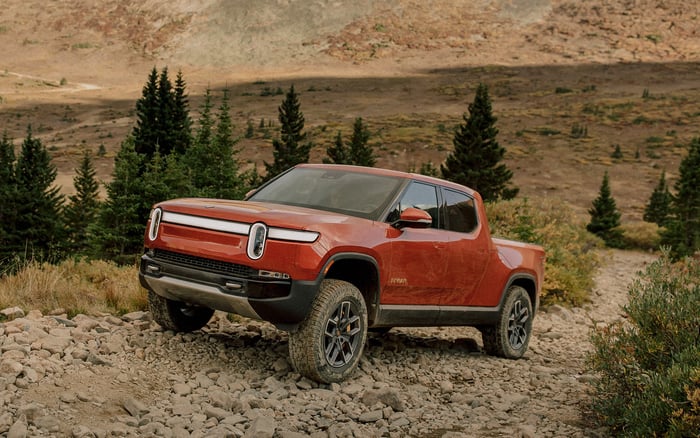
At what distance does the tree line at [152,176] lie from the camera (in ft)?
88.2

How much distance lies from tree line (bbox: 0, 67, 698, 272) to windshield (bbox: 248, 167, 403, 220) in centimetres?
1605

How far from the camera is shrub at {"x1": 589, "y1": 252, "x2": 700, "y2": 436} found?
454 centimetres

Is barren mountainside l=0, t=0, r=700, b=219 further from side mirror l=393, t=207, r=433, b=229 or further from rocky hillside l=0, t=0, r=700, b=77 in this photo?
side mirror l=393, t=207, r=433, b=229

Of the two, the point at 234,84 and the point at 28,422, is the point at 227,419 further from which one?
the point at 234,84

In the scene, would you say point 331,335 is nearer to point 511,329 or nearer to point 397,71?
point 511,329

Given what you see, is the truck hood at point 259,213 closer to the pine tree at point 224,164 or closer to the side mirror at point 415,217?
the side mirror at point 415,217

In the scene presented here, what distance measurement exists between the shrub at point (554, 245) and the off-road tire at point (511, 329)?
5.15 m

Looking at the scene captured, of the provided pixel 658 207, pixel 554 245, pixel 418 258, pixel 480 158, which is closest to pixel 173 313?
pixel 418 258

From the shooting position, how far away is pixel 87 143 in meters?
62.3

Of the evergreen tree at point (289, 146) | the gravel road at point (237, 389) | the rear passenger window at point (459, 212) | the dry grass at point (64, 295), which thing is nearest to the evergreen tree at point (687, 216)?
the evergreen tree at point (289, 146)

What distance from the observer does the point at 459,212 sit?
7770 millimetres

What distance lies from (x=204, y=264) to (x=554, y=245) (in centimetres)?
1277

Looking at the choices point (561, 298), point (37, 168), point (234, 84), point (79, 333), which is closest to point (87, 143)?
point (37, 168)

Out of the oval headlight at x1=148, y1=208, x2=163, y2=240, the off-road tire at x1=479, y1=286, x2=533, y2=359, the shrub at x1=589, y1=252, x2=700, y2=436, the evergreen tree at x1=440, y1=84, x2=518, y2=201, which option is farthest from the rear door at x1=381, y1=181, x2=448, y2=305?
the evergreen tree at x1=440, y1=84, x2=518, y2=201
